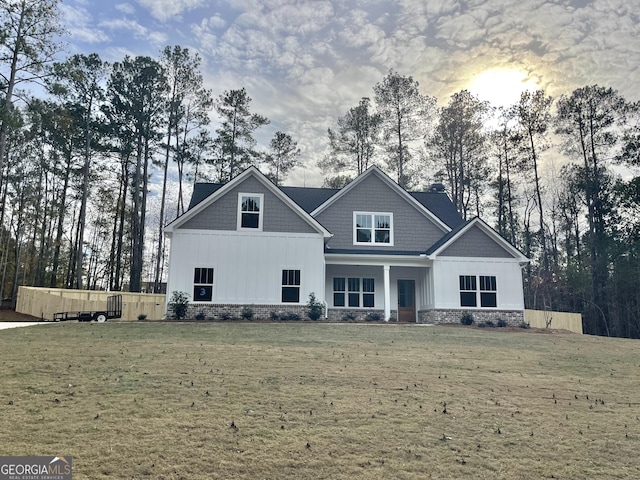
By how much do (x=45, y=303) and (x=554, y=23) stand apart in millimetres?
28049

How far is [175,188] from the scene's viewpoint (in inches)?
1416

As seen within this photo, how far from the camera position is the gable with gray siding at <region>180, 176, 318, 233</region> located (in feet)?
64.0

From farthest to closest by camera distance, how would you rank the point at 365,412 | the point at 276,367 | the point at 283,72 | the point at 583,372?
the point at 283,72 → the point at 583,372 → the point at 276,367 → the point at 365,412

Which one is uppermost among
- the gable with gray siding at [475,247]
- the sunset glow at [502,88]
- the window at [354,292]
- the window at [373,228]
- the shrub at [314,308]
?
the sunset glow at [502,88]

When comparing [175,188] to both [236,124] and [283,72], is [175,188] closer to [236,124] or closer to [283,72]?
[236,124]

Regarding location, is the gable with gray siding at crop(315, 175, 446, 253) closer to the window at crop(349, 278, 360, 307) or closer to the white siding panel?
the window at crop(349, 278, 360, 307)

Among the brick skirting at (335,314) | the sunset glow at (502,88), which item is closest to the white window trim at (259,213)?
the brick skirting at (335,314)

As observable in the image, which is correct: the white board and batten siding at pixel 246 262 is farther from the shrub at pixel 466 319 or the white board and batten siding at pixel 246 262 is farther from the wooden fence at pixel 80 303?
the shrub at pixel 466 319

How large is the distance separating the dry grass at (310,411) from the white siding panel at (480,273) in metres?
9.28

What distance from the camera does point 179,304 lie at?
18516mm

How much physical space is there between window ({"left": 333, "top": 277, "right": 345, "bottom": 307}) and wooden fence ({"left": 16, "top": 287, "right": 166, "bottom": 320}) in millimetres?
9370

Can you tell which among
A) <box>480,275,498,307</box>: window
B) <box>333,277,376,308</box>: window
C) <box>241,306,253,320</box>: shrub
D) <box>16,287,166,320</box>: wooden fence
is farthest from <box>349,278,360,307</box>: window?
<box>16,287,166,320</box>: wooden fence

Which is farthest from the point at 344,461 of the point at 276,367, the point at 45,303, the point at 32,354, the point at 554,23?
the point at 45,303

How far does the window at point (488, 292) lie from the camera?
20797 mm
